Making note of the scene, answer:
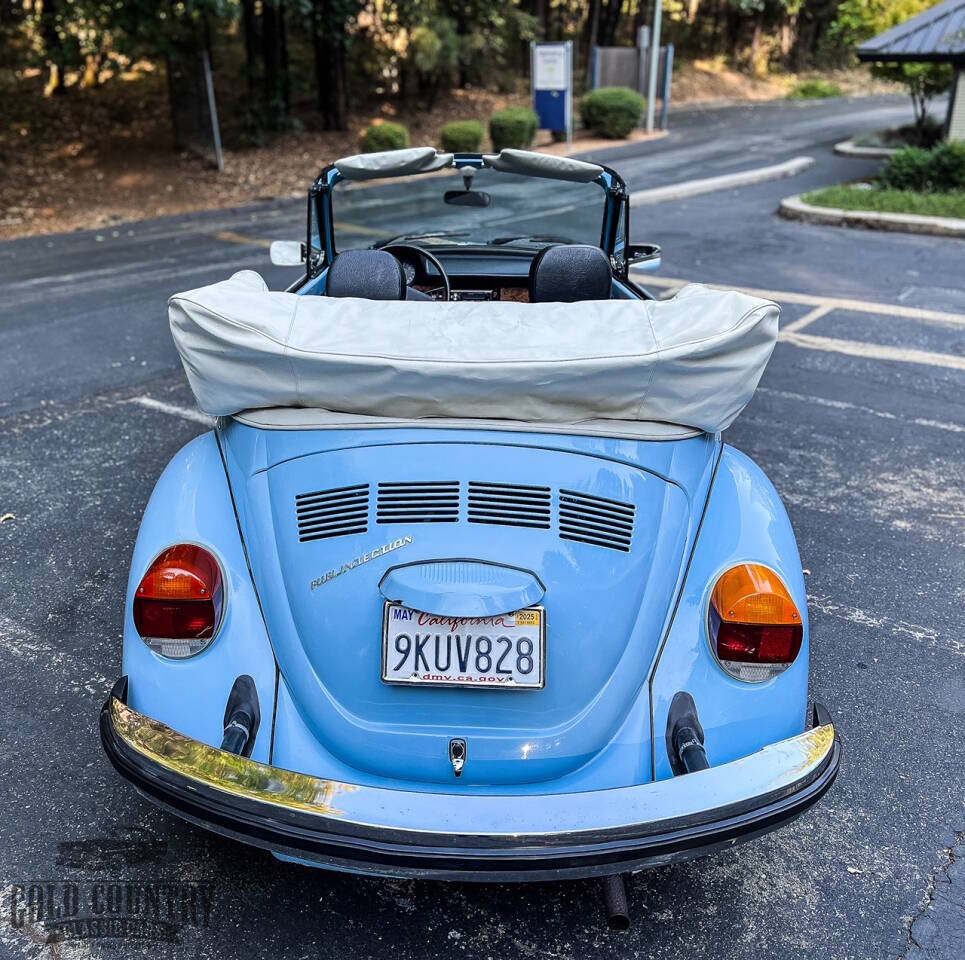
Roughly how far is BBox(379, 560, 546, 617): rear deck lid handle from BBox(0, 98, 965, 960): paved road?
2.91 ft

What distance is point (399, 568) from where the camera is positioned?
2.36 m

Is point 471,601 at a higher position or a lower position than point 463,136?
lower

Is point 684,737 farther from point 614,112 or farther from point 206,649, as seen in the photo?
point 614,112

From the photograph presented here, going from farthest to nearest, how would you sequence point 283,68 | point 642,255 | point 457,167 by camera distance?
point 283,68 < point 642,255 < point 457,167

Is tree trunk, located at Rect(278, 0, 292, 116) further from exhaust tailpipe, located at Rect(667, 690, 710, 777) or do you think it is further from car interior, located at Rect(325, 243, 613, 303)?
exhaust tailpipe, located at Rect(667, 690, 710, 777)

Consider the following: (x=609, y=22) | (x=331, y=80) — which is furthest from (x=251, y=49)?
(x=609, y=22)

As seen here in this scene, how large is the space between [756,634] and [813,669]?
1333 millimetres

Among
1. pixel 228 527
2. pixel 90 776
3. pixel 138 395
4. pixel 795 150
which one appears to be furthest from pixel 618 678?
pixel 795 150

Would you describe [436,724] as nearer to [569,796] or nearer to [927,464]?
[569,796]

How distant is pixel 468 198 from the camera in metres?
5.16

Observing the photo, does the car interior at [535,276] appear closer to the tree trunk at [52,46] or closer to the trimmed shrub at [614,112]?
the tree trunk at [52,46]

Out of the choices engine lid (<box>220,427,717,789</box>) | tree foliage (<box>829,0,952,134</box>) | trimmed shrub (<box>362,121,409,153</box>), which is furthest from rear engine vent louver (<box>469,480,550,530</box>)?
tree foliage (<box>829,0,952,134</box>)

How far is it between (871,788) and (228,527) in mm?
2171

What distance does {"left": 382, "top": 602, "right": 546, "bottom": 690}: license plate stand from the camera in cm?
230
